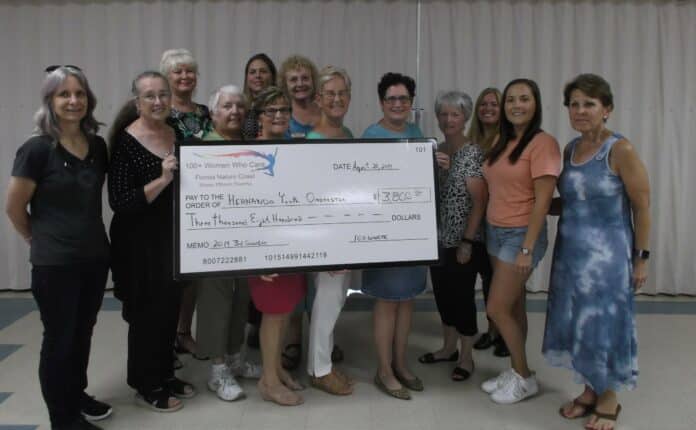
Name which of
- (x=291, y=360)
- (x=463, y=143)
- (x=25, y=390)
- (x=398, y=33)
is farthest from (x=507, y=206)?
(x=25, y=390)

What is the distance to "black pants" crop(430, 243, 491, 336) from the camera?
2.73 meters

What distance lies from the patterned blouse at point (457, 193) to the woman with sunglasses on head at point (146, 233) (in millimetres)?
1266

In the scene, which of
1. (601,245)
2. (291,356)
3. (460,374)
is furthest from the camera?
(291,356)

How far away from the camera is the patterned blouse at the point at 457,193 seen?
2.60 m

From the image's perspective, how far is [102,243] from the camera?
7.24 ft

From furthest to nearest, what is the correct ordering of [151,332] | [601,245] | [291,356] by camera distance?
1. [291,356]
2. [151,332]
3. [601,245]

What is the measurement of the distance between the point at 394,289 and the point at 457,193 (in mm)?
552

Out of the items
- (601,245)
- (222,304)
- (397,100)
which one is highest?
(397,100)

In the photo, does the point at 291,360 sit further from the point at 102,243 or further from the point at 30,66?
the point at 30,66

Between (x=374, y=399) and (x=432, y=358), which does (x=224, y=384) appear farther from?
(x=432, y=358)

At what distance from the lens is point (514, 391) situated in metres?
2.60

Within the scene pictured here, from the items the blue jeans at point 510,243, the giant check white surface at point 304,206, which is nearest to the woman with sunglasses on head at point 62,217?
the giant check white surface at point 304,206

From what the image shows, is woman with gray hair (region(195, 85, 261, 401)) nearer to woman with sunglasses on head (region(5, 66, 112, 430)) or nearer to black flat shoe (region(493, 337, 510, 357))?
woman with sunglasses on head (region(5, 66, 112, 430))

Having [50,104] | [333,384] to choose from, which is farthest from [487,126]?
[50,104]
